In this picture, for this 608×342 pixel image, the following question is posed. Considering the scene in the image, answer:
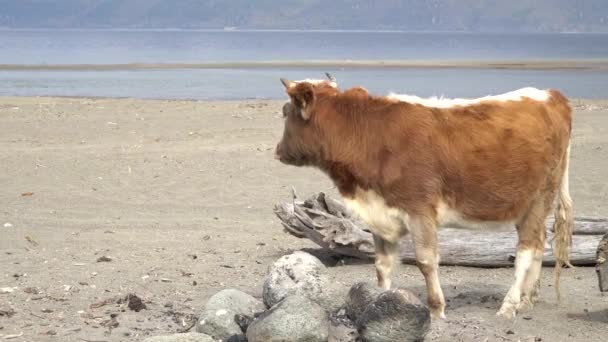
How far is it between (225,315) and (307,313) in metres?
0.74

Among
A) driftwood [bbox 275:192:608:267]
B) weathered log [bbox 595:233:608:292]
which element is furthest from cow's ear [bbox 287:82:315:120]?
weathered log [bbox 595:233:608:292]

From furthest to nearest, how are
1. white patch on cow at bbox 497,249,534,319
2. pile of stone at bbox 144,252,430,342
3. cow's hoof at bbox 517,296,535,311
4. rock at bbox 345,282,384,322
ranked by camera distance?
cow's hoof at bbox 517,296,535,311 < white patch on cow at bbox 497,249,534,319 < rock at bbox 345,282,384,322 < pile of stone at bbox 144,252,430,342

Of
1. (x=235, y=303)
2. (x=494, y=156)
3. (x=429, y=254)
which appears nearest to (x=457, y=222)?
(x=429, y=254)

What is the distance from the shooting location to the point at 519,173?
8180mm

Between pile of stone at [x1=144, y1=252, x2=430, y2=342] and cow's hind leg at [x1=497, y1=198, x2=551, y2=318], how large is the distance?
1367 millimetres

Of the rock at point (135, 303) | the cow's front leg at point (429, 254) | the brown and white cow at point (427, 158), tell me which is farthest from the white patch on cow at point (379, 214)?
the rock at point (135, 303)

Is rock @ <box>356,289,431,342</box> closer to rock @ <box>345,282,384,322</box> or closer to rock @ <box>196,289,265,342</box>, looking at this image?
rock @ <box>345,282,384,322</box>

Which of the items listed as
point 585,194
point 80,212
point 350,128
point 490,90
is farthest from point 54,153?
point 490,90

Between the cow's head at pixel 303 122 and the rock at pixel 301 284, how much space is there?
36.1 inches

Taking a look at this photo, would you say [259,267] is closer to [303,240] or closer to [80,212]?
[303,240]

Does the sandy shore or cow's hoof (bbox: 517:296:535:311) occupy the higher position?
cow's hoof (bbox: 517:296:535:311)

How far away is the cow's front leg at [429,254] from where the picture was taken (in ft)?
25.8

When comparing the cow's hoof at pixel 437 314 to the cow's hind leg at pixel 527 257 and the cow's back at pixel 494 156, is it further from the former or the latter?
the cow's back at pixel 494 156

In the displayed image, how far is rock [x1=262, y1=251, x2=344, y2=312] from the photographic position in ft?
26.0
